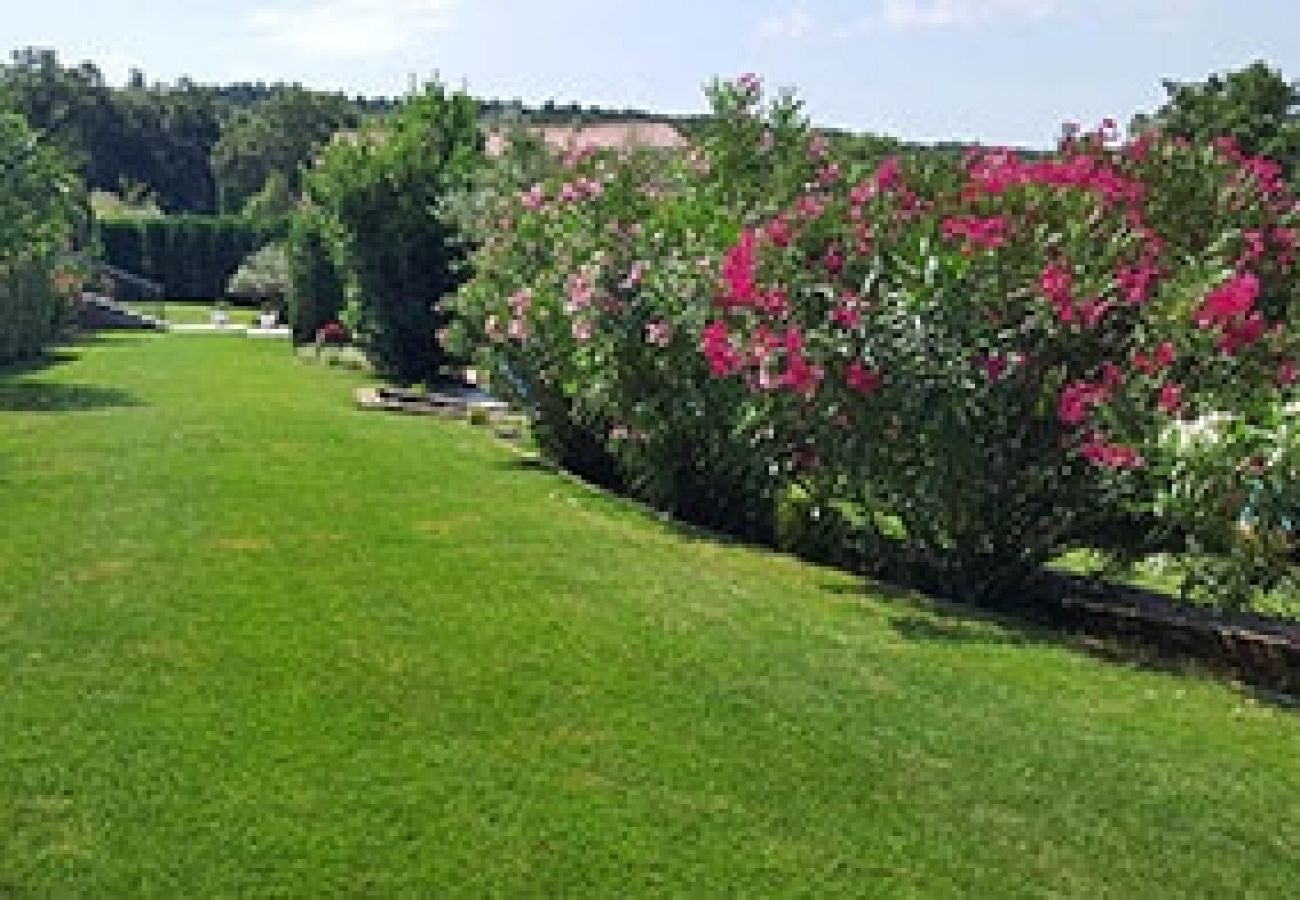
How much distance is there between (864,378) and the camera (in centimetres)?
927

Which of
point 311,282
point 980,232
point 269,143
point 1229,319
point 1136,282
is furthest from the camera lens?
point 269,143

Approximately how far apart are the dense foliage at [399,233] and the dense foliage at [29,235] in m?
5.10

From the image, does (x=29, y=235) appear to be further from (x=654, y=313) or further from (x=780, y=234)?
(x=780, y=234)

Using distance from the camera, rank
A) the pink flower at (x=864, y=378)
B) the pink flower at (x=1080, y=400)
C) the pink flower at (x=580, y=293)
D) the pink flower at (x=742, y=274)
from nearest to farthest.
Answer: the pink flower at (x=1080, y=400) < the pink flower at (x=864, y=378) < the pink flower at (x=742, y=274) < the pink flower at (x=580, y=293)

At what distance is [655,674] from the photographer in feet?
23.3

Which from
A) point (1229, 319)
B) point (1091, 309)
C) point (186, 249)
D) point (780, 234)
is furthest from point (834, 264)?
point (186, 249)

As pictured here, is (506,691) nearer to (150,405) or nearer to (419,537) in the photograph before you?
(419,537)

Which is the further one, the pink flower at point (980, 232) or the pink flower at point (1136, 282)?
the pink flower at point (980, 232)

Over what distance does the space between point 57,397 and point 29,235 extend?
533 cm

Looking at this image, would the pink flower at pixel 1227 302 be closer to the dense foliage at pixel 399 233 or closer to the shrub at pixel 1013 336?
the shrub at pixel 1013 336

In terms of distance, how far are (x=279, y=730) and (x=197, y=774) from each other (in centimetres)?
52

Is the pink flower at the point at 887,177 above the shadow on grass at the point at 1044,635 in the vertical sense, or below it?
above

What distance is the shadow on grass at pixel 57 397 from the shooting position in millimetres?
19938

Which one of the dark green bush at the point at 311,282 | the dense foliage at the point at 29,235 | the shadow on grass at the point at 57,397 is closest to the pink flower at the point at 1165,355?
the shadow on grass at the point at 57,397
